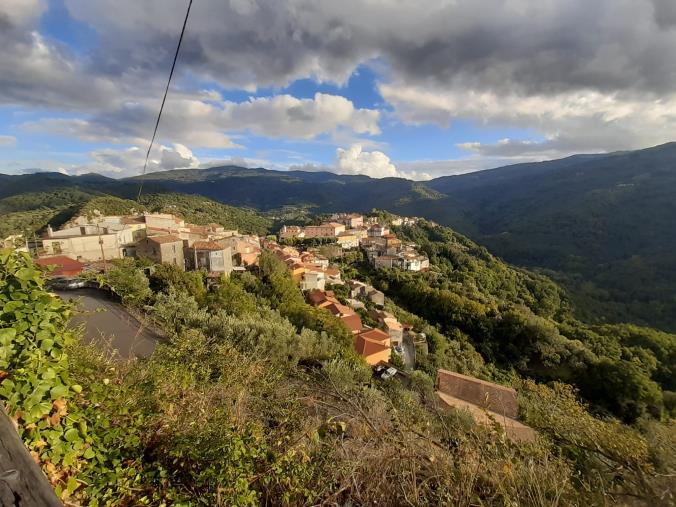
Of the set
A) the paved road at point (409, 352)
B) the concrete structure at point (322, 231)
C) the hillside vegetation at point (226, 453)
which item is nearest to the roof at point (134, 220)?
the paved road at point (409, 352)

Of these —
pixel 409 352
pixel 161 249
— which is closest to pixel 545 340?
pixel 409 352

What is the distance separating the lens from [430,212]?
13412 centimetres

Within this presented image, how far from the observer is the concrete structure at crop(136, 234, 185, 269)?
21062 millimetres

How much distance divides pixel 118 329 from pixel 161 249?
12981mm

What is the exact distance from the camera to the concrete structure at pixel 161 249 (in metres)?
21.1

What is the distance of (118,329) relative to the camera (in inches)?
368

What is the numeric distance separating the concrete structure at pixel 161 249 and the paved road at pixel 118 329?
8.44m

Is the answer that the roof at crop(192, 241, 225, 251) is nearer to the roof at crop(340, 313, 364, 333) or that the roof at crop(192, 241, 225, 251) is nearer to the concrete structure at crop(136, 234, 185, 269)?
the concrete structure at crop(136, 234, 185, 269)

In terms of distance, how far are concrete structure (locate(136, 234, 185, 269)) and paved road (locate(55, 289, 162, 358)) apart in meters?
8.44

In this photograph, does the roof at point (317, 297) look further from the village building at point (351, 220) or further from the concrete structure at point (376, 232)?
the village building at point (351, 220)

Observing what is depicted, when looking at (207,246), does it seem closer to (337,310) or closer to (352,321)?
(337,310)

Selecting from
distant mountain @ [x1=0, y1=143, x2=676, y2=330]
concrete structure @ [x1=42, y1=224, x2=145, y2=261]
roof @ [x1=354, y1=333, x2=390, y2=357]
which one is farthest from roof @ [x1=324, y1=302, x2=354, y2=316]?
distant mountain @ [x1=0, y1=143, x2=676, y2=330]

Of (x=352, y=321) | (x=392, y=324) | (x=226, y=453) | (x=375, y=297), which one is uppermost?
(x=226, y=453)

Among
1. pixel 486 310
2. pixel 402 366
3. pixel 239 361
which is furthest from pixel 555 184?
pixel 239 361
